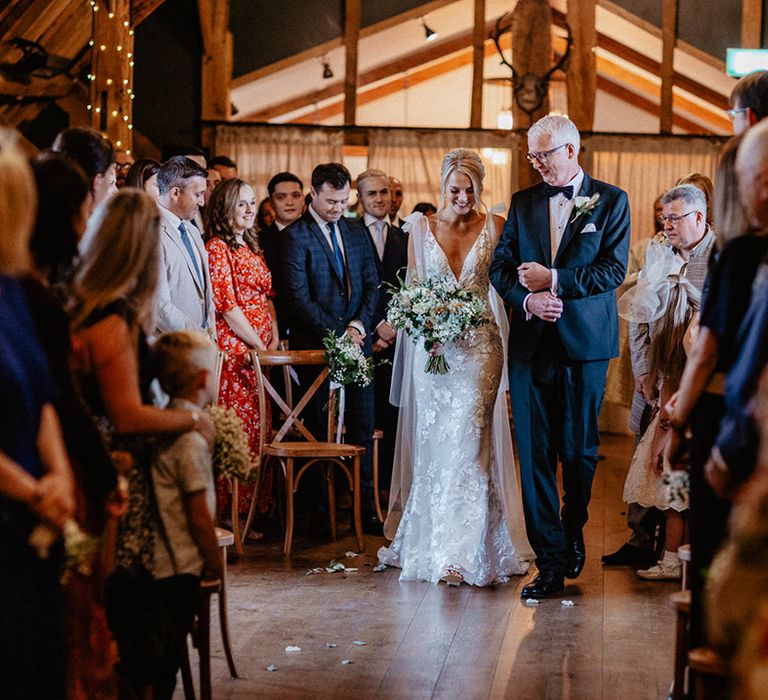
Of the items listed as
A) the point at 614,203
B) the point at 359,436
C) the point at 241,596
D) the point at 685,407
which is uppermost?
the point at 614,203

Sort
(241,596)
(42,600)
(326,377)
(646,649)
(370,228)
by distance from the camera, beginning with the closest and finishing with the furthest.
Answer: (42,600)
(646,649)
(241,596)
(326,377)
(370,228)

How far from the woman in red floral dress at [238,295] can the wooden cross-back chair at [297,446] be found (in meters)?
0.16

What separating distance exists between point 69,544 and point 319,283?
4.41 m

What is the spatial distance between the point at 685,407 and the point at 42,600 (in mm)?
1654

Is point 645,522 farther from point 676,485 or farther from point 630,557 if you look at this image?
point 676,485

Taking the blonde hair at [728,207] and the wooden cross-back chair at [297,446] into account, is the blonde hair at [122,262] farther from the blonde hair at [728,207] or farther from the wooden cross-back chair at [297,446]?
the wooden cross-back chair at [297,446]

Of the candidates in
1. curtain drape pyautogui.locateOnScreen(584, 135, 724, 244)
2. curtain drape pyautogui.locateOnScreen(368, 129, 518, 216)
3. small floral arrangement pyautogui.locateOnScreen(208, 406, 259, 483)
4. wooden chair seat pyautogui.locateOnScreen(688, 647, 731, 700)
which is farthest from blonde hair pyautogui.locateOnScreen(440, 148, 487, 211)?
curtain drape pyautogui.locateOnScreen(584, 135, 724, 244)

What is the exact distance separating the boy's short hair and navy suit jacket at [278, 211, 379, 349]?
354 cm

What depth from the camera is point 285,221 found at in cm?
789

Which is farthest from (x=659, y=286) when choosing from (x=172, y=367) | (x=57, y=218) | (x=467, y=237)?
(x=57, y=218)

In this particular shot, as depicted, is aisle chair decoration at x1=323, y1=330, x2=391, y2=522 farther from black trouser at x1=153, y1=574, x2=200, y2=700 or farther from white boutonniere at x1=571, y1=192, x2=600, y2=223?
black trouser at x1=153, y1=574, x2=200, y2=700

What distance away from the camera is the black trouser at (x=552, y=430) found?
5434 mm

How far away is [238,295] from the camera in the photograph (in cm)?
674

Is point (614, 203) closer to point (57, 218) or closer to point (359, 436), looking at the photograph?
point (359, 436)
